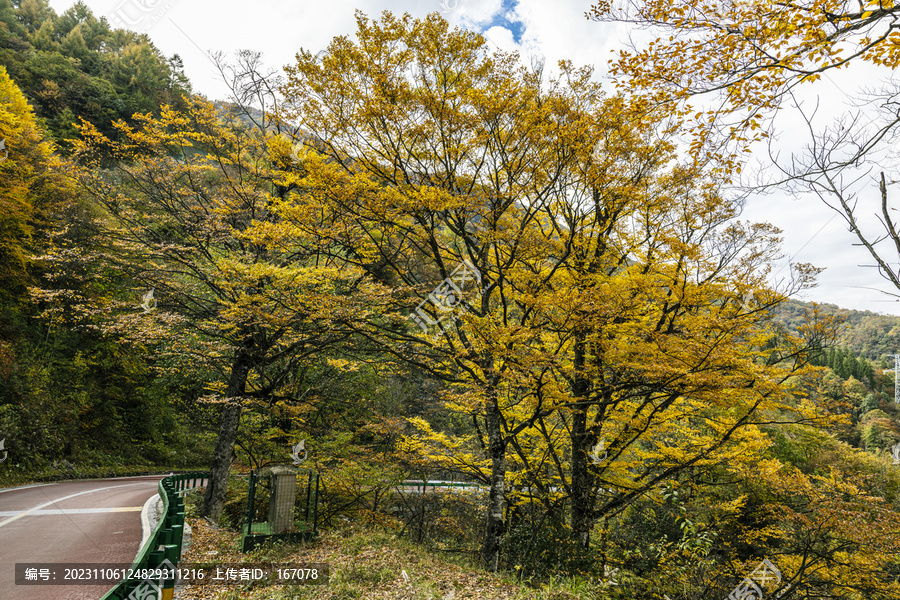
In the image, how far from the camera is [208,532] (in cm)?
907

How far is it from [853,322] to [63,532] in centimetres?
2073

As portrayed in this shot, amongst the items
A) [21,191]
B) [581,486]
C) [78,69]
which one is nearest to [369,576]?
[581,486]

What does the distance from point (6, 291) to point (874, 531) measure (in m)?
30.1

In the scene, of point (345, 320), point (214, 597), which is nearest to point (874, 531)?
point (345, 320)

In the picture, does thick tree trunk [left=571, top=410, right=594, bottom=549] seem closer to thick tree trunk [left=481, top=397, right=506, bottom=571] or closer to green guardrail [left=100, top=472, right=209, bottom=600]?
thick tree trunk [left=481, top=397, right=506, bottom=571]

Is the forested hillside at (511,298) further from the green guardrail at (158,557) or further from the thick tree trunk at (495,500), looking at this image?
the green guardrail at (158,557)

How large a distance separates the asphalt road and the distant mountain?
12.4 metres

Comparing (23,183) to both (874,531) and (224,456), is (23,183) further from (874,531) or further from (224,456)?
(874,531)

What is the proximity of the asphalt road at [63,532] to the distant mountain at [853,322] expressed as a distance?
1236cm

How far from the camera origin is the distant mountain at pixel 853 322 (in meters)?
9.19

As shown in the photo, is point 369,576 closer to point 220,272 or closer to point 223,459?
point 223,459

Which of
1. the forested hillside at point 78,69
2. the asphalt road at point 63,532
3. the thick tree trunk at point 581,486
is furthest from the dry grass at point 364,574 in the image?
the forested hillside at point 78,69

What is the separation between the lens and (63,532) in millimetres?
7066

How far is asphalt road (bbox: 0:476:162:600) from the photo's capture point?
4797mm
